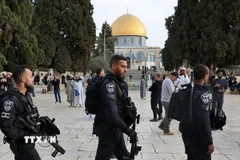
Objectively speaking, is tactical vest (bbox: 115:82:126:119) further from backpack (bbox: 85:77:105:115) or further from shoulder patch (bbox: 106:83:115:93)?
backpack (bbox: 85:77:105:115)

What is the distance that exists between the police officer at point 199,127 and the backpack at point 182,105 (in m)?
0.06

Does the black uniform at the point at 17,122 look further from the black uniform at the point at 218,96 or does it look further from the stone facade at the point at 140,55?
the stone facade at the point at 140,55

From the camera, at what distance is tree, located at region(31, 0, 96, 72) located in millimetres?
29094

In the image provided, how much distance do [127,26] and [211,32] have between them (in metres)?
52.3

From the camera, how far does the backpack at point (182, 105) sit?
131 inches

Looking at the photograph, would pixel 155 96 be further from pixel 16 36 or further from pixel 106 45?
pixel 106 45

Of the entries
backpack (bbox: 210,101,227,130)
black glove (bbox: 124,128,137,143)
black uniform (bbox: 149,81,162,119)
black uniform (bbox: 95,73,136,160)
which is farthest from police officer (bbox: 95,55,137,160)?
black uniform (bbox: 149,81,162,119)

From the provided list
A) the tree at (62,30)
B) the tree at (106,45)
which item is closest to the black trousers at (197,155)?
the tree at (62,30)

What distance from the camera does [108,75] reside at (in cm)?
330

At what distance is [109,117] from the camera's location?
3055mm

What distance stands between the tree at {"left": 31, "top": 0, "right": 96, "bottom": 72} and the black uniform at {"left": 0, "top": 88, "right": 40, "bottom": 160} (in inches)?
1035

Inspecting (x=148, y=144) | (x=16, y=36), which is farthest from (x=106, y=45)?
(x=148, y=144)

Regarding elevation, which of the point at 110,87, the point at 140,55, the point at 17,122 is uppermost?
the point at 140,55

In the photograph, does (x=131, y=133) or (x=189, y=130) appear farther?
(x=189, y=130)
